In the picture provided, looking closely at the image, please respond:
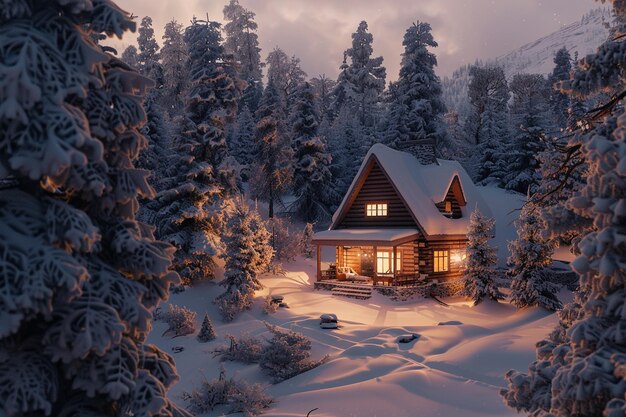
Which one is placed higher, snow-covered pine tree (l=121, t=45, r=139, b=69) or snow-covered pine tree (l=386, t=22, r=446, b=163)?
snow-covered pine tree (l=121, t=45, r=139, b=69)

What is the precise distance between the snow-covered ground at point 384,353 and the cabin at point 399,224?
3210mm

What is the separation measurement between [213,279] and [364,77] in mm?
45062

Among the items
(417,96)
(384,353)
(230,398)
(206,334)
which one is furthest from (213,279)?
(417,96)

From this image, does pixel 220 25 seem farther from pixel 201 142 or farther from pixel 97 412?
pixel 97 412

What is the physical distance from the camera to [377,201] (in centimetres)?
3073

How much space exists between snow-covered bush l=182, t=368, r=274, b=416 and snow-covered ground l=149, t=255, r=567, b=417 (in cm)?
47

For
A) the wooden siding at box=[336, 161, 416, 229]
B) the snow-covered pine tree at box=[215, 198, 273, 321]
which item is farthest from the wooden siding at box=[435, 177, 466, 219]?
the snow-covered pine tree at box=[215, 198, 273, 321]

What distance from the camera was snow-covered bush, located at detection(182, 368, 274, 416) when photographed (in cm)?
1186

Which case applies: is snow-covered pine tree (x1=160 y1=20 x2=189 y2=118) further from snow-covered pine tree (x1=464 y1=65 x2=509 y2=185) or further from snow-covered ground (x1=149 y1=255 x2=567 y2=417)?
snow-covered ground (x1=149 y1=255 x2=567 y2=417)

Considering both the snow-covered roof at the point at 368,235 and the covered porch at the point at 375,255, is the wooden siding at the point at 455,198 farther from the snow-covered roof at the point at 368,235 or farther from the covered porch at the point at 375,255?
the snow-covered roof at the point at 368,235

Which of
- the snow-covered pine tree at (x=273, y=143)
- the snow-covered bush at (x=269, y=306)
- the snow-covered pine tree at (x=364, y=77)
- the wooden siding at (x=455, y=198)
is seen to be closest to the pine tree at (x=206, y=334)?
the snow-covered bush at (x=269, y=306)

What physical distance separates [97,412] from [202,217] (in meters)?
21.5

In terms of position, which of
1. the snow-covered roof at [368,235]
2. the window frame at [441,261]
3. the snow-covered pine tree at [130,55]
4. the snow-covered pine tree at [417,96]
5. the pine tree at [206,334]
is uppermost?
the snow-covered pine tree at [130,55]

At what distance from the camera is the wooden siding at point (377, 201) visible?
2991 centimetres
